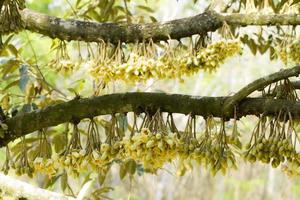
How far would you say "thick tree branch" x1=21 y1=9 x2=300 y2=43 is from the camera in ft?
8.38

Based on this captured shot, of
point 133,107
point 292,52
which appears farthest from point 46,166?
point 292,52

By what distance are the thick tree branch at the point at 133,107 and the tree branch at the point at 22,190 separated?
0.56 m

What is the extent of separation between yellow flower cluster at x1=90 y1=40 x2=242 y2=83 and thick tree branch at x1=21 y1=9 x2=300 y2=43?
10 centimetres

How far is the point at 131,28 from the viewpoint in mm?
2576

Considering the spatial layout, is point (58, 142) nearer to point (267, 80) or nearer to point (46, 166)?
point (46, 166)

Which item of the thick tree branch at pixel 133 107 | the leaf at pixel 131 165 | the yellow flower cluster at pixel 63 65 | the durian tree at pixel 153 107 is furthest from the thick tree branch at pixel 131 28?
the leaf at pixel 131 165

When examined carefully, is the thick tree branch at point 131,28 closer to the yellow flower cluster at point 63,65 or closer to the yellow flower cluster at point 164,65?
the yellow flower cluster at point 164,65

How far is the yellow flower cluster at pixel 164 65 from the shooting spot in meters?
2.50

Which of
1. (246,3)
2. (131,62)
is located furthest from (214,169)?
(246,3)

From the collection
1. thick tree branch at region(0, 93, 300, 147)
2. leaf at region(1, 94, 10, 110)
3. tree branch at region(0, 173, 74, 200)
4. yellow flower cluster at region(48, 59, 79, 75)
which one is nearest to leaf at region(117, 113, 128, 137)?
thick tree branch at region(0, 93, 300, 147)

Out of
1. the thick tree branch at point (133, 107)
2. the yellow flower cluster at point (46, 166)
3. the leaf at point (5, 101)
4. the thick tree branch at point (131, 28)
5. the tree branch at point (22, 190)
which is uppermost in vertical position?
the thick tree branch at point (131, 28)

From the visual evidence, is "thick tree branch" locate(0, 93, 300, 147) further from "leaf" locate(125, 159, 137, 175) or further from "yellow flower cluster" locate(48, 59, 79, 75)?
"leaf" locate(125, 159, 137, 175)

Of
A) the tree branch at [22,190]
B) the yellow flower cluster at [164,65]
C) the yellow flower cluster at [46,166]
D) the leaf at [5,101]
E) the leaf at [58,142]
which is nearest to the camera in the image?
the tree branch at [22,190]

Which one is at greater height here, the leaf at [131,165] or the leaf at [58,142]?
the leaf at [58,142]
